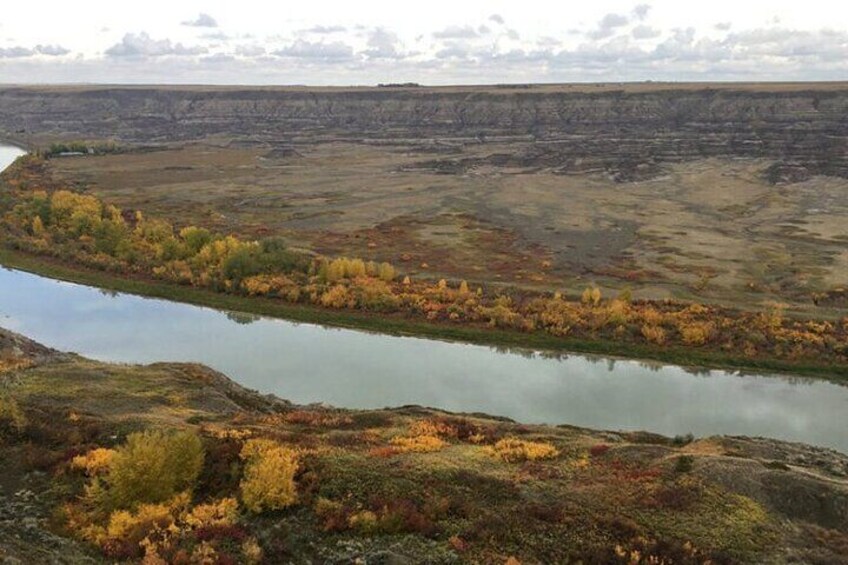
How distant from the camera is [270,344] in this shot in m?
47.3

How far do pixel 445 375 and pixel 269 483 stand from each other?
899 inches

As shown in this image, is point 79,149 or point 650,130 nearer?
point 79,149

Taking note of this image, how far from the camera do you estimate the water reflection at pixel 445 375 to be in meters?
35.9

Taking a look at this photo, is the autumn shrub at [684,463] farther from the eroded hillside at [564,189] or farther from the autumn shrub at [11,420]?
the eroded hillside at [564,189]

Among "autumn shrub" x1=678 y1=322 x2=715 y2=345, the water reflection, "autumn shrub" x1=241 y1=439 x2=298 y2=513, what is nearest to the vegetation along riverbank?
"autumn shrub" x1=678 y1=322 x2=715 y2=345

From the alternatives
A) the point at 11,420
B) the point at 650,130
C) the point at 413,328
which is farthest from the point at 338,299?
the point at 650,130

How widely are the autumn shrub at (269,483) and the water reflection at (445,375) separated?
16.1 meters

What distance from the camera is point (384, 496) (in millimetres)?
20031

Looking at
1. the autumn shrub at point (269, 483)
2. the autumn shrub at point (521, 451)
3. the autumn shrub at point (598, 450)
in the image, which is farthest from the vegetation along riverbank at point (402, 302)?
the autumn shrub at point (269, 483)

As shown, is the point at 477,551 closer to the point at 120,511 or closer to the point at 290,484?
the point at 290,484

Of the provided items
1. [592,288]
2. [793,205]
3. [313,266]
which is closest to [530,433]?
[592,288]

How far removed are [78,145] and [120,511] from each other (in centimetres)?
15459

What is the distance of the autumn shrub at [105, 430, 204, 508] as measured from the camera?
774 inches

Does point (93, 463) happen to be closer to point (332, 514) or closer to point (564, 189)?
point (332, 514)
